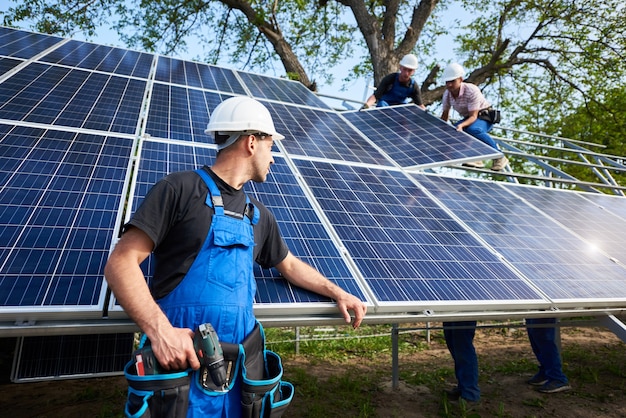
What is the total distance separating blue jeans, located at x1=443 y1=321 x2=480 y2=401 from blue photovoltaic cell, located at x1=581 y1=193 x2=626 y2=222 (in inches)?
119

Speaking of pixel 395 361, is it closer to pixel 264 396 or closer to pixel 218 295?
pixel 264 396

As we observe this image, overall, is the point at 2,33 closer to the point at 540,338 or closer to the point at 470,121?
the point at 470,121

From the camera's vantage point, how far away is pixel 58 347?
4801 millimetres

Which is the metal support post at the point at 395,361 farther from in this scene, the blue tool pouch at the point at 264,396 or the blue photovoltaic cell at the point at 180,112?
the blue tool pouch at the point at 264,396

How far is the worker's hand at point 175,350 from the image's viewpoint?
226 centimetres

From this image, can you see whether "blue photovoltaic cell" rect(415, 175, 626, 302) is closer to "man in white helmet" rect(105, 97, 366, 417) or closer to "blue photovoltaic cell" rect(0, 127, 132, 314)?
"man in white helmet" rect(105, 97, 366, 417)

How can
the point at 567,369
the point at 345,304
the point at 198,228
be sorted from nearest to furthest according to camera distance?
1. the point at 198,228
2. the point at 345,304
3. the point at 567,369

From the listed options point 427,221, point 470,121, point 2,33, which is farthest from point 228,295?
point 2,33

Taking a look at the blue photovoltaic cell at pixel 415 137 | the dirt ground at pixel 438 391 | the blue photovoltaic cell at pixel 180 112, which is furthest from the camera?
the blue photovoltaic cell at pixel 415 137

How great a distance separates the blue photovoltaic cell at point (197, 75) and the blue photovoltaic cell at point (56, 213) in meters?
3.22

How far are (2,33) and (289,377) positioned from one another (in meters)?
7.49

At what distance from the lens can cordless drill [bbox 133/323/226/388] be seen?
7.50ft

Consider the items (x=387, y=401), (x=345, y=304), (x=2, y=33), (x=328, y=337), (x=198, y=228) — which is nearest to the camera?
(x=198, y=228)

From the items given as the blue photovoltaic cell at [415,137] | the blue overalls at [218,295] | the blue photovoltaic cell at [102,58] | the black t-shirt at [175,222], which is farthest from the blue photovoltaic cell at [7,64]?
the blue photovoltaic cell at [415,137]
